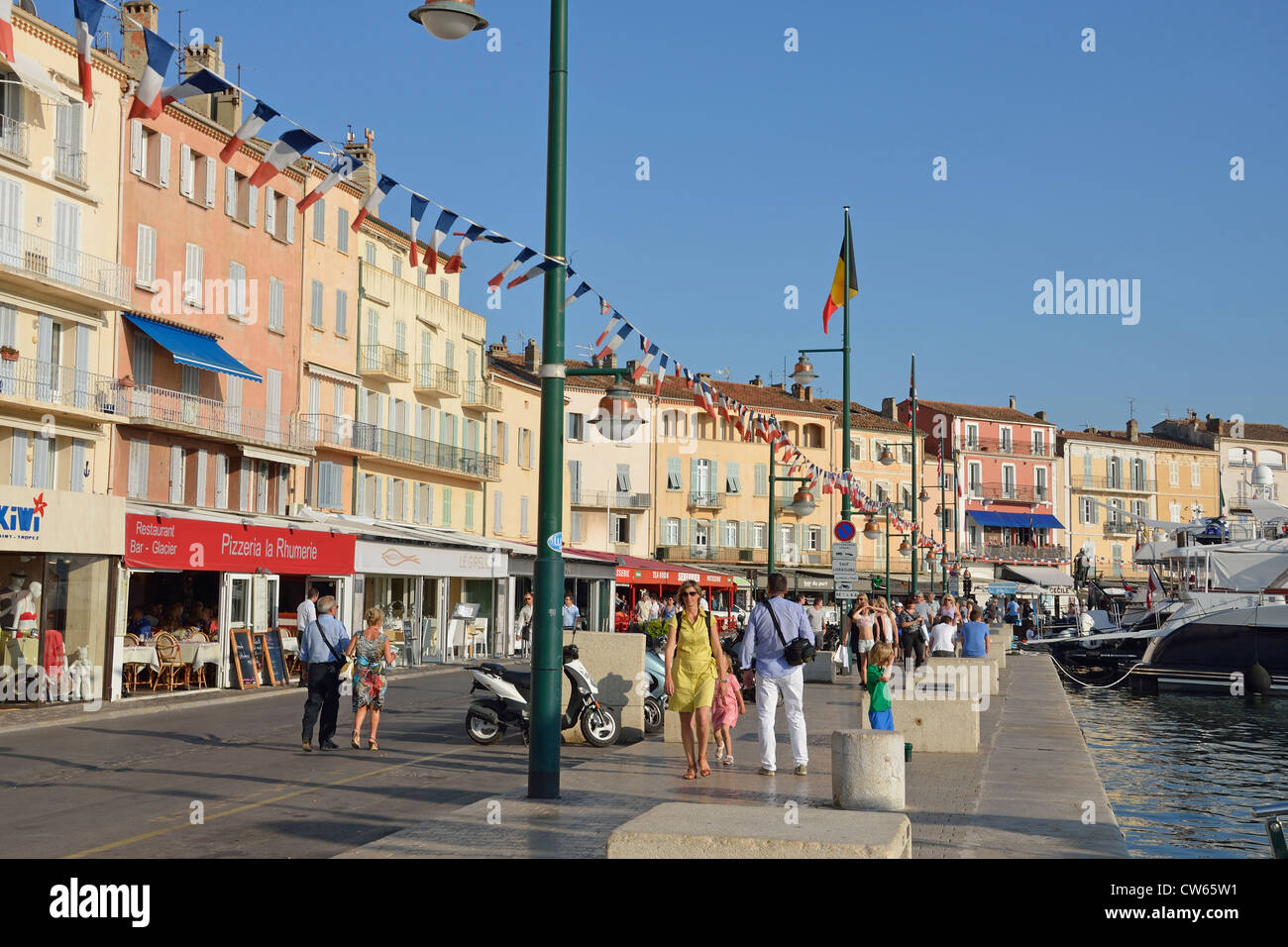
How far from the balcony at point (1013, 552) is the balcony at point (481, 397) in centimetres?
4388

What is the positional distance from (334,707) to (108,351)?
17.9m

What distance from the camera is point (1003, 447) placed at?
8988cm

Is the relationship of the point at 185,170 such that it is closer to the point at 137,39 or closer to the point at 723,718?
the point at 137,39

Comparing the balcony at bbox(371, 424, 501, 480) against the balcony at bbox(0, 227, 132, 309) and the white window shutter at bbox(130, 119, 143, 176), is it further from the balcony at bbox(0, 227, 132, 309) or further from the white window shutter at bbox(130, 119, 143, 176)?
the white window shutter at bbox(130, 119, 143, 176)

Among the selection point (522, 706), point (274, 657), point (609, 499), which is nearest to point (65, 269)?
point (274, 657)

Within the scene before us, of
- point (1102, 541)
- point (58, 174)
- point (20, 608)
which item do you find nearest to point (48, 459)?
point (58, 174)

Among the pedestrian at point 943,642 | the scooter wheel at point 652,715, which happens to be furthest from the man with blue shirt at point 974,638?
the scooter wheel at point 652,715

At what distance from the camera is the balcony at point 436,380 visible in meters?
46.4

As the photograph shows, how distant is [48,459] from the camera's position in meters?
29.5

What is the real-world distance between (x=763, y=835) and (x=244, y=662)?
22.3 metres

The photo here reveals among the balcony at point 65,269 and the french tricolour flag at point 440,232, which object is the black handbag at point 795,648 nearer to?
the french tricolour flag at point 440,232

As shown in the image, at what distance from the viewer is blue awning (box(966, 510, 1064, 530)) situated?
87750mm

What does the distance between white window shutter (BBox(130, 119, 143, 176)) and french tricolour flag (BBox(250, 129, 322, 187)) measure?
22210mm
